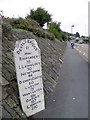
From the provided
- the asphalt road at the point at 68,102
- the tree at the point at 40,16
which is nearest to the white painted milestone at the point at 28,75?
the asphalt road at the point at 68,102

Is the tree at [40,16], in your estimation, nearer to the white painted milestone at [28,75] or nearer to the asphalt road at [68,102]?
the asphalt road at [68,102]

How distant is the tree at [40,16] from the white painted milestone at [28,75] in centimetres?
3014

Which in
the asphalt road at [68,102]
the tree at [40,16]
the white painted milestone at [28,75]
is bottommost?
the asphalt road at [68,102]

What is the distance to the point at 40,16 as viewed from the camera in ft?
115

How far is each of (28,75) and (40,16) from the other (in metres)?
31.0

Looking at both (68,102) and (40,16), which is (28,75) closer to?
(68,102)

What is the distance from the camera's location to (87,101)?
676 cm

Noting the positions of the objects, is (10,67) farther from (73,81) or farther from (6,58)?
(73,81)

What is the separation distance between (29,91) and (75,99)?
2.60 meters

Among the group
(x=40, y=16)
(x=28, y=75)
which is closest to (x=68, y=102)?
(x=28, y=75)

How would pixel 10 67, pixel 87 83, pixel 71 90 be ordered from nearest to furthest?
pixel 10 67 → pixel 71 90 → pixel 87 83

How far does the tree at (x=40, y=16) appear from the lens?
34719 millimetres

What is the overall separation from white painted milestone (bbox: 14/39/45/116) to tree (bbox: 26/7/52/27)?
30144 millimetres

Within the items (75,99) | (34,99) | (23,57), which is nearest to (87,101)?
(75,99)
